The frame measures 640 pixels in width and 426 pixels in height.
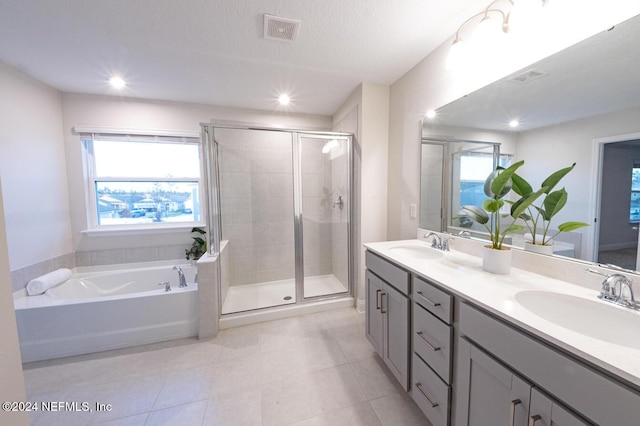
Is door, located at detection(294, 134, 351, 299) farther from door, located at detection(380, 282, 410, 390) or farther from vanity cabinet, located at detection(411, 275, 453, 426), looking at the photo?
vanity cabinet, located at detection(411, 275, 453, 426)

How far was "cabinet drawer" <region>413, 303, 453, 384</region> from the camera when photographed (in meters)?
1.00

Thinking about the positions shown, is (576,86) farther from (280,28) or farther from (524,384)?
(280,28)

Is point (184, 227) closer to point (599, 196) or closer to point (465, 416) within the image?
point (465, 416)

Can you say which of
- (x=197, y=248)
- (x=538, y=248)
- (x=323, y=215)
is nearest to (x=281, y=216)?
(x=323, y=215)

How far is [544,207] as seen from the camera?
3.55 ft

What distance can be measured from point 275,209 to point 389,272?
1.97 meters

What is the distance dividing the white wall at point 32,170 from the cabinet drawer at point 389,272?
120 inches

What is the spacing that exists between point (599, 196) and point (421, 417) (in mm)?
1446

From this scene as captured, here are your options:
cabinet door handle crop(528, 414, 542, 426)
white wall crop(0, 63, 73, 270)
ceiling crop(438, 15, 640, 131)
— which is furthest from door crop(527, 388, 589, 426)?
white wall crop(0, 63, 73, 270)

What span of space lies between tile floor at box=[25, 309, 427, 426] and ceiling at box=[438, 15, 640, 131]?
1788mm

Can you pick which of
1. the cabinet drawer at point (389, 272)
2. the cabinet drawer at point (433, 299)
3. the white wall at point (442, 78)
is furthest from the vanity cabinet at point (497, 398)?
the white wall at point (442, 78)

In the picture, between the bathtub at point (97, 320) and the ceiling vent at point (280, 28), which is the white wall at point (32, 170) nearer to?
the bathtub at point (97, 320)

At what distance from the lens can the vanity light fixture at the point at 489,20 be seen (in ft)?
3.77

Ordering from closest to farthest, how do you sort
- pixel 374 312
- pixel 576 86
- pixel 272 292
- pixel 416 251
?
pixel 576 86 < pixel 374 312 < pixel 416 251 < pixel 272 292
